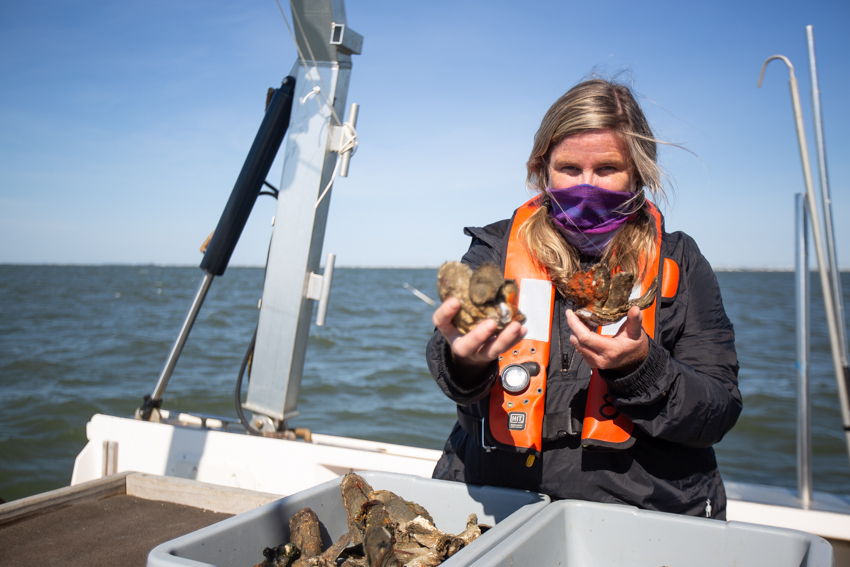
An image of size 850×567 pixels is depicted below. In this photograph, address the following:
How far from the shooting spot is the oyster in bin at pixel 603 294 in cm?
152

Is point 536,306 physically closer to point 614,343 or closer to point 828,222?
point 614,343

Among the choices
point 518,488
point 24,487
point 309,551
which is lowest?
point 24,487

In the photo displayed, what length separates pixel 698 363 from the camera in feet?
5.88

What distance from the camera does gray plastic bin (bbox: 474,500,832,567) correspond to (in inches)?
55.5

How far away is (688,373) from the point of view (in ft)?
5.18

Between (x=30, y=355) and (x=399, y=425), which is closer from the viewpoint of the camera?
(x=399, y=425)

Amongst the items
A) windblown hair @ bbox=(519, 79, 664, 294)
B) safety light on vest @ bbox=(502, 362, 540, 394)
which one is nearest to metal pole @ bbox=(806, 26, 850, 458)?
windblown hair @ bbox=(519, 79, 664, 294)

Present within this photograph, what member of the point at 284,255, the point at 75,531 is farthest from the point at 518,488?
Result: the point at 284,255

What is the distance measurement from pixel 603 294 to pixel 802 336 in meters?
2.76

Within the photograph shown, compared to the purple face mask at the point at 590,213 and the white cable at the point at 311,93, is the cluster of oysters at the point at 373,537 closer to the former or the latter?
the purple face mask at the point at 590,213

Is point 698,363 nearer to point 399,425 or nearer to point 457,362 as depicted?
point 457,362

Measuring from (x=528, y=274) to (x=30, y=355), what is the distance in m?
15.8

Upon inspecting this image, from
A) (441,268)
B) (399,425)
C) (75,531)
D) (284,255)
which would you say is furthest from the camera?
(399,425)

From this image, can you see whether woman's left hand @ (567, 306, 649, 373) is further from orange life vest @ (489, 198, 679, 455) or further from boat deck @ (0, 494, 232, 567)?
boat deck @ (0, 494, 232, 567)
